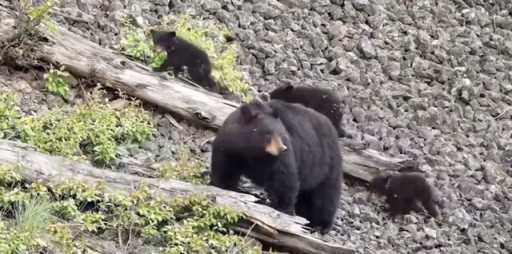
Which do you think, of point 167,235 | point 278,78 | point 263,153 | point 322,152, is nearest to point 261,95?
point 278,78

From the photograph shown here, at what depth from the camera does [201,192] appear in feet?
23.7

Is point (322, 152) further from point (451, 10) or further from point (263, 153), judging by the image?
point (451, 10)

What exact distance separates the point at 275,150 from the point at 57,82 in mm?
2252

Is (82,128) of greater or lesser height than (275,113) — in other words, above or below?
below

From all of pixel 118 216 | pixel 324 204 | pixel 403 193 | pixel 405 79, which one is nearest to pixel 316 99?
pixel 403 193

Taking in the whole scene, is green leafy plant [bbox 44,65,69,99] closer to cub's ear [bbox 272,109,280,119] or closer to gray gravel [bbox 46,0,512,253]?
gray gravel [bbox 46,0,512,253]

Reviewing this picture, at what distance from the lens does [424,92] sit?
12117 millimetres

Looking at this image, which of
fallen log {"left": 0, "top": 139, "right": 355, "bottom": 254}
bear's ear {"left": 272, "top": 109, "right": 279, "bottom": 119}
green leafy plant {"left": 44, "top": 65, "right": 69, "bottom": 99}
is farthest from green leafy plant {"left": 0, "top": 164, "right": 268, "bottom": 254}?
green leafy plant {"left": 44, "top": 65, "right": 69, "bottom": 99}

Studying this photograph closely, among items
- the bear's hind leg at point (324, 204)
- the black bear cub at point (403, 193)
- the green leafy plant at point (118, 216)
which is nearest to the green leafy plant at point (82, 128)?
the green leafy plant at point (118, 216)

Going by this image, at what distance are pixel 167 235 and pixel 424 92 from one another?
5.96 m

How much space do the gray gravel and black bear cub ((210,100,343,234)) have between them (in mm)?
842

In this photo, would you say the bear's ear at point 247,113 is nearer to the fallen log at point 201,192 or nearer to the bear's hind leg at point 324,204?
the fallen log at point 201,192

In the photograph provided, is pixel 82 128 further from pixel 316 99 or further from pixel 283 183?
pixel 316 99

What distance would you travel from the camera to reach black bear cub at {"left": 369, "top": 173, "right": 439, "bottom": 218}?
377 inches
